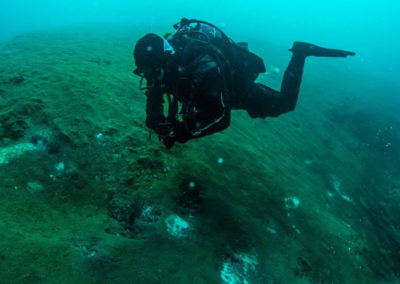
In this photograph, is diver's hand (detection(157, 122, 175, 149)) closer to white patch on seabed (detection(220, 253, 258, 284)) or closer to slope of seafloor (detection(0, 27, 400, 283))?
slope of seafloor (detection(0, 27, 400, 283))

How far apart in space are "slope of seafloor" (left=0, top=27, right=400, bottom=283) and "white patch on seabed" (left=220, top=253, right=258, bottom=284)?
0.01 m

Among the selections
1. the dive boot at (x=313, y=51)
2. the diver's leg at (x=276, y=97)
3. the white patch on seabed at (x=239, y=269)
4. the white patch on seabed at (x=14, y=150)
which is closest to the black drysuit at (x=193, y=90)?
the diver's leg at (x=276, y=97)

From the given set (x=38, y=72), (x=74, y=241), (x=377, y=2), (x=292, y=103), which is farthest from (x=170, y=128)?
(x=377, y=2)

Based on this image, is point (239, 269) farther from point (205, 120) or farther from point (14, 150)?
point (14, 150)

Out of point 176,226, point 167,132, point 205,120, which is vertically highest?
point 205,120

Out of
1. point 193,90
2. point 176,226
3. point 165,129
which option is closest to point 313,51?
point 193,90

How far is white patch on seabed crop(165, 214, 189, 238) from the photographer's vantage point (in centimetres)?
296

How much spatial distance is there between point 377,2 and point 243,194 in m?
167

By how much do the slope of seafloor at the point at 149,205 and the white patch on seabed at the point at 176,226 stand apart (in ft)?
0.05

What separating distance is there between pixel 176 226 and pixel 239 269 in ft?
2.97

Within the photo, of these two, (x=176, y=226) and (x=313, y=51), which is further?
(x=313, y=51)

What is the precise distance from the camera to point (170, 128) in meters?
3.14

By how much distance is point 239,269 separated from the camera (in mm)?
2828

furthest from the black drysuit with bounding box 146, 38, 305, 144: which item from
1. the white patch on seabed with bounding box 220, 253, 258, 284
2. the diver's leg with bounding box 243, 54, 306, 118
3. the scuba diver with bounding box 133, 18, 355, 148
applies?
the white patch on seabed with bounding box 220, 253, 258, 284
